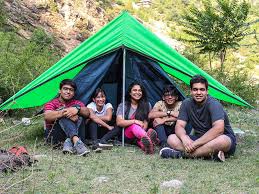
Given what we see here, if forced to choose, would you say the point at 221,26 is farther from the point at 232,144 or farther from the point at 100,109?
the point at 232,144

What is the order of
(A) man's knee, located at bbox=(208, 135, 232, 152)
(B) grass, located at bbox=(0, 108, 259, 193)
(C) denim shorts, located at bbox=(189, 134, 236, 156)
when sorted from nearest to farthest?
1. (B) grass, located at bbox=(0, 108, 259, 193)
2. (A) man's knee, located at bbox=(208, 135, 232, 152)
3. (C) denim shorts, located at bbox=(189, 134, 236, 156)

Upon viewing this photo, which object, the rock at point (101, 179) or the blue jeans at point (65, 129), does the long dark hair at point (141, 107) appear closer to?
the blue jeans at point (65, 129)

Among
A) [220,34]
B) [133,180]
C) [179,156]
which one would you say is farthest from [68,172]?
[220,34]

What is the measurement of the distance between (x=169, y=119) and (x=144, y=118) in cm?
28

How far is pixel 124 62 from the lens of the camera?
480cm

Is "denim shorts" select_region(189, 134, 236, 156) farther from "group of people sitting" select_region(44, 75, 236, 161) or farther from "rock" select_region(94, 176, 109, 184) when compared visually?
"rock" select_region(94, 176, 109, 184)

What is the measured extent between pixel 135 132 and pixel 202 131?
797 millimetres

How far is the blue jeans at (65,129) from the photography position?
173 inches

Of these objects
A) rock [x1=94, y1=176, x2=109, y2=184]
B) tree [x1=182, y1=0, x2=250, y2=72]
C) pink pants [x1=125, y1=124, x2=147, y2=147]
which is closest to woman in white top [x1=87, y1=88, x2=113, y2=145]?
pink pants [x1=125, y1=124, x2=147, y2=147]

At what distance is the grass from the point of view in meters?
2.98

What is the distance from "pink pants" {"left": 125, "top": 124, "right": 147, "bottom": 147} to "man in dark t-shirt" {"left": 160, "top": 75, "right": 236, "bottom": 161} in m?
0.42

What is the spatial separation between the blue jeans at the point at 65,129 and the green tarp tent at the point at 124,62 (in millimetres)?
549

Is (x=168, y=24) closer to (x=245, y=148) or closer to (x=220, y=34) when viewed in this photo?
(x=220, y=34)

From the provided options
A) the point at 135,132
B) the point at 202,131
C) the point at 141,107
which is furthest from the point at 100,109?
the point at 202,131
